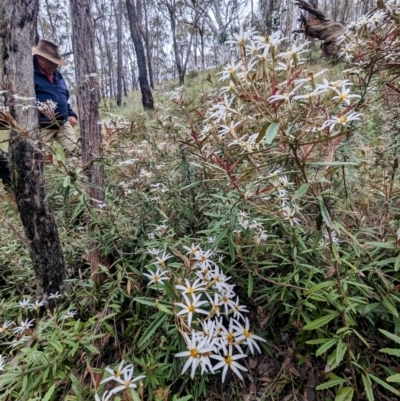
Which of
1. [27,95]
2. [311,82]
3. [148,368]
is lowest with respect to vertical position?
[148,368]

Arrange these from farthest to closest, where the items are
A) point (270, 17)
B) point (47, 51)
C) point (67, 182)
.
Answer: point (270, 17)
point (47, 51)
point (67, 182)

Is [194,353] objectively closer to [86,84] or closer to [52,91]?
[86,84]

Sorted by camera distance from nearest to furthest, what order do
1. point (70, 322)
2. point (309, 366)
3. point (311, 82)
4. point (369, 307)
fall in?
point (311, 82) → point (369, 307) → point (309, 366) → point (70, 322)

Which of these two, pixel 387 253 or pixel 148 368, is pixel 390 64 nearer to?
pixel 387 253

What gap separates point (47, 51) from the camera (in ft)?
9.42

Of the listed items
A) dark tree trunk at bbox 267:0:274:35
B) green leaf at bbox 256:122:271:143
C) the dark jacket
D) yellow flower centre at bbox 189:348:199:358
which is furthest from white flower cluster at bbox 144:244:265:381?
dark tree trunk at bbox 267:0:274:35

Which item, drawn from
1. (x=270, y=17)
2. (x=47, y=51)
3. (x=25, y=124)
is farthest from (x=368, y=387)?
(x=270, y=17)

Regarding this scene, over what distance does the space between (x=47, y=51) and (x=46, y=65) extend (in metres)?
0.18

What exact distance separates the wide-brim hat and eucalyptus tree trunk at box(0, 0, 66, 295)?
1.61m

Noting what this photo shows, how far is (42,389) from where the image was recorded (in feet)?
4.24

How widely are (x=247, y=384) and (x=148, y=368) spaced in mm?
437

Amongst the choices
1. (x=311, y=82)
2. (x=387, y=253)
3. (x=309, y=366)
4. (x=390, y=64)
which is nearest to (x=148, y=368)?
(x=309, y=366)

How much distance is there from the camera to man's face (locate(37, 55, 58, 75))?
2965mm

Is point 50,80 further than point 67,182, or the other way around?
point 50,80
